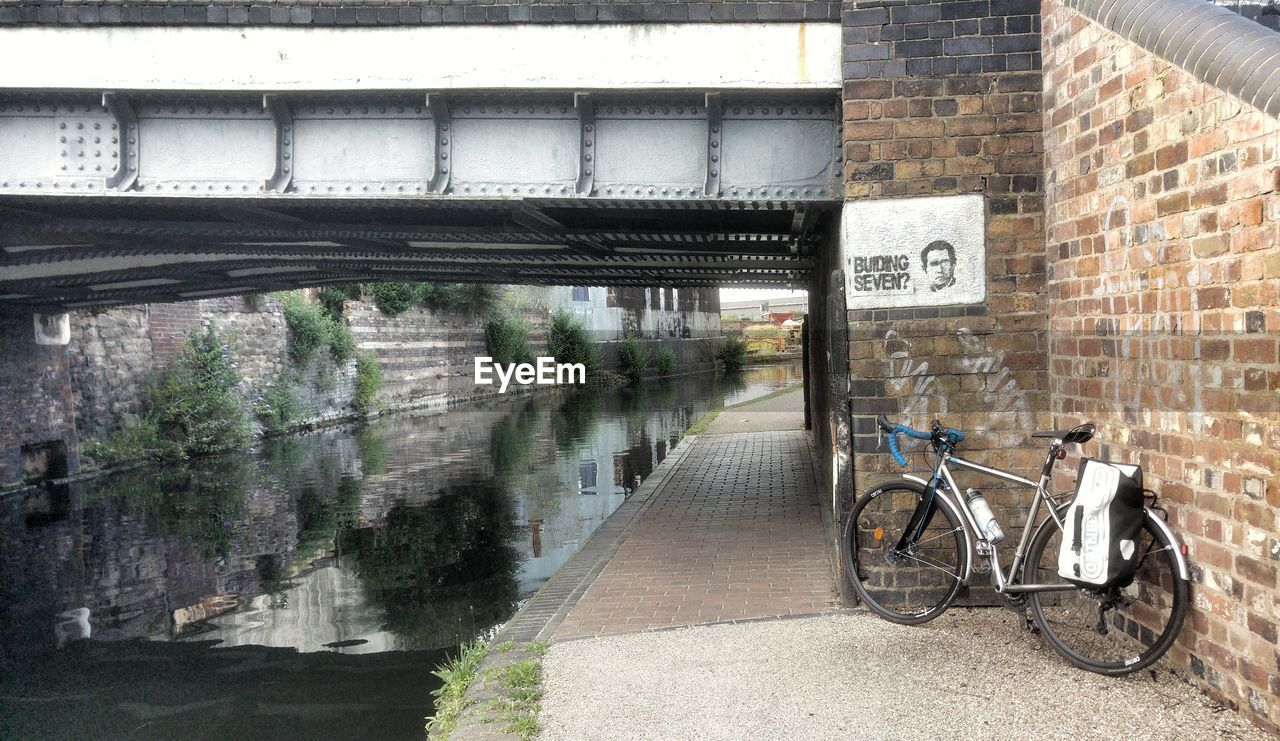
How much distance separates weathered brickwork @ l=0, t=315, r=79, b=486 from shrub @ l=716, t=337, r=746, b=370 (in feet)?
157

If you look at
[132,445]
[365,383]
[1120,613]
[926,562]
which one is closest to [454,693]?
[926,562]

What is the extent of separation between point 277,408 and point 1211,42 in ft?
69.4

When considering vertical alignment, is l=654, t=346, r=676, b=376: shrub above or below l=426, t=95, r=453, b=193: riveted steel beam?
below

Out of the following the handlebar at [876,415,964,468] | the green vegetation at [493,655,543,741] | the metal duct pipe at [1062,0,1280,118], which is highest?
the metal duct pipe at [1062,0,1280,118]

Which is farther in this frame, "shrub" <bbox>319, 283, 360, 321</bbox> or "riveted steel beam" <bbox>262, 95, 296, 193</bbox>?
"shrub" <bbox>319, 283, 360, 321</bbox>

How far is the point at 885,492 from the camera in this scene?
18.0 ft

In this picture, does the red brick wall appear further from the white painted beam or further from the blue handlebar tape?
the blue handlebar tape

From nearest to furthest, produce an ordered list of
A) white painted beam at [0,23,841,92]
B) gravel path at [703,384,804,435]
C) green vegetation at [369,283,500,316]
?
white painted beam at [0,23,841,92] → gravel path at [703,384,804,435] → green vegetation at [369,283,500,316]

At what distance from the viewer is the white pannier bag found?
4059 mm

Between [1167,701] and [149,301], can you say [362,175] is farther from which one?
[149,301]

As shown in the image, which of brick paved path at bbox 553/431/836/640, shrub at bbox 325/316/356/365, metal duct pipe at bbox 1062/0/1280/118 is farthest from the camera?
shrub at bbox 325/316/356/365

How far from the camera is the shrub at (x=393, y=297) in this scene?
2866cm

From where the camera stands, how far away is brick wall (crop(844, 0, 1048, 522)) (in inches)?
215

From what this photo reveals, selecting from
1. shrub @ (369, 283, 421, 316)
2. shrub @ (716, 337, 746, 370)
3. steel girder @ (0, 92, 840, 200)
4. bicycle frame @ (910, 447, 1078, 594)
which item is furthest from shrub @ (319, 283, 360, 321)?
shrub @ (716, 337, 746, 370)
